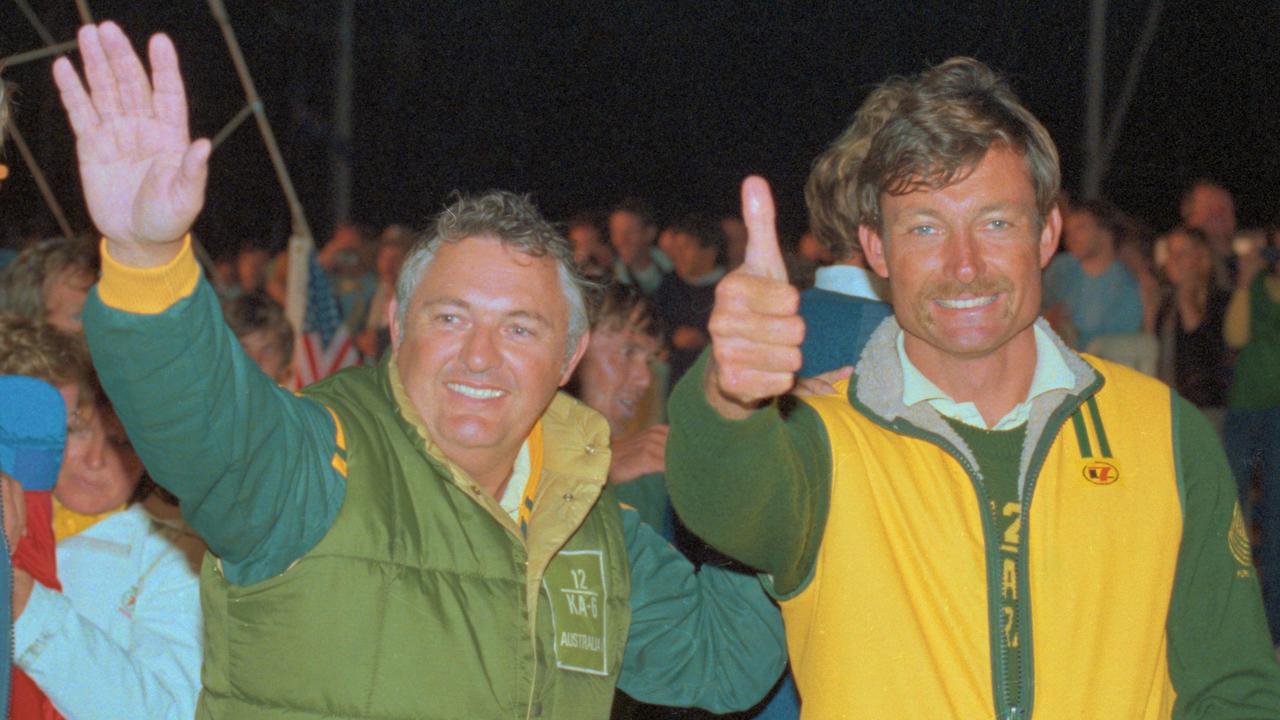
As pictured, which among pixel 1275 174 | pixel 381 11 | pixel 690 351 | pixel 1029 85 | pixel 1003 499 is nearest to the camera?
pixel 1003 499

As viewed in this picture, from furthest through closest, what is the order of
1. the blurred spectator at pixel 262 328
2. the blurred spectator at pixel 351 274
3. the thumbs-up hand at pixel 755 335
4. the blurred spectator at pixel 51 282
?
the blurred spectator at pixel 351 274 < the blurred spectator at pixel 262 328 < the blurred spectator at pixel 51 282 < the thumbs-up hand at pixel 755 335

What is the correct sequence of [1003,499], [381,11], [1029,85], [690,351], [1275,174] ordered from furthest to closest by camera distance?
[381,11] < [1275,174] < [1029,85] < [690,351] < [1003,499]

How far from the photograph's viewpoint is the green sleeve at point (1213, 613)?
2.65 m

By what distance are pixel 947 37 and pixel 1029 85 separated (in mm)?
5063

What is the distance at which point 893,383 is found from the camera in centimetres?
279

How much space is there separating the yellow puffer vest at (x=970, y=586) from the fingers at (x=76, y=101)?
1.31 m

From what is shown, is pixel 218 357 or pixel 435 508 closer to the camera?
pixel 218 357

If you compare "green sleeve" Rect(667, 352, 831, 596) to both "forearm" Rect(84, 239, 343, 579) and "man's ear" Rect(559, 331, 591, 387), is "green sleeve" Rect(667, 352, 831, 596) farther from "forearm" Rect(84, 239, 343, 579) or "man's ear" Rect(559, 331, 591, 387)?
"man's ear" Rect(559, 331, 591, 387)

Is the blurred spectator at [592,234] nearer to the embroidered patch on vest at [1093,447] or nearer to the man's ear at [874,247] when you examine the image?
the man's ear at [874,247]

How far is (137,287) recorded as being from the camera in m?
2.23

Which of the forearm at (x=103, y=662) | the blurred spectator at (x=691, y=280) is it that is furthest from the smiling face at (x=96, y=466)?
the blurred spectator at (x=691, y=280)

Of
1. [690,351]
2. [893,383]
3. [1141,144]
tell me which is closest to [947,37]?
[1141,144]

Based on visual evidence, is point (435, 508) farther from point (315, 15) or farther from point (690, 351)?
point (315, 15)

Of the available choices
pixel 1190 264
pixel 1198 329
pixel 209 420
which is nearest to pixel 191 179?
pixel 209 420
